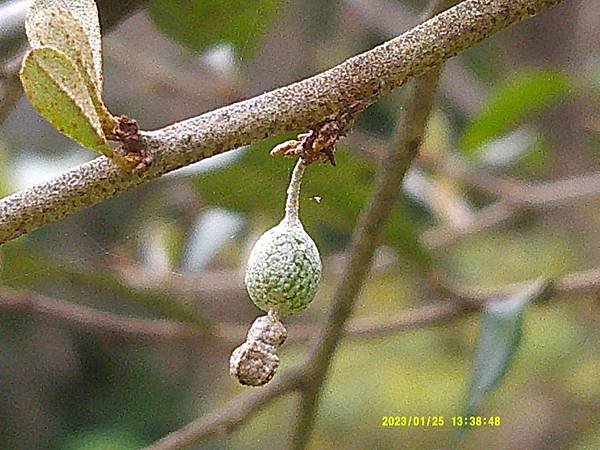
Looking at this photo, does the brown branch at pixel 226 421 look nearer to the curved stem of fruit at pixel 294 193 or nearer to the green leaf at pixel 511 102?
the curved stem of fruit at pixel 294 193

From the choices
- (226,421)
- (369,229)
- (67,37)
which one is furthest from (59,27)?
(226,421)

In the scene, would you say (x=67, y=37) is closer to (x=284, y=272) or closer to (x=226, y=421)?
(x=284, y=272)

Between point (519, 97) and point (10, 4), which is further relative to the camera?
point (519, 97)

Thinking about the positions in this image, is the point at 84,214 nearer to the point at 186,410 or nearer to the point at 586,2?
the point at 186,410

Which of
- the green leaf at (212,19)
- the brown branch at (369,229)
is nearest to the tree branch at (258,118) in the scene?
the brown branch at (369,229)

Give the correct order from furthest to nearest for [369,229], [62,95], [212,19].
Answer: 1. [212,19]
2. [369,229]
3. [62,95]

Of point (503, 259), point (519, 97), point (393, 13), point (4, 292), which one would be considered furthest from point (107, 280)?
point (503, 259)
